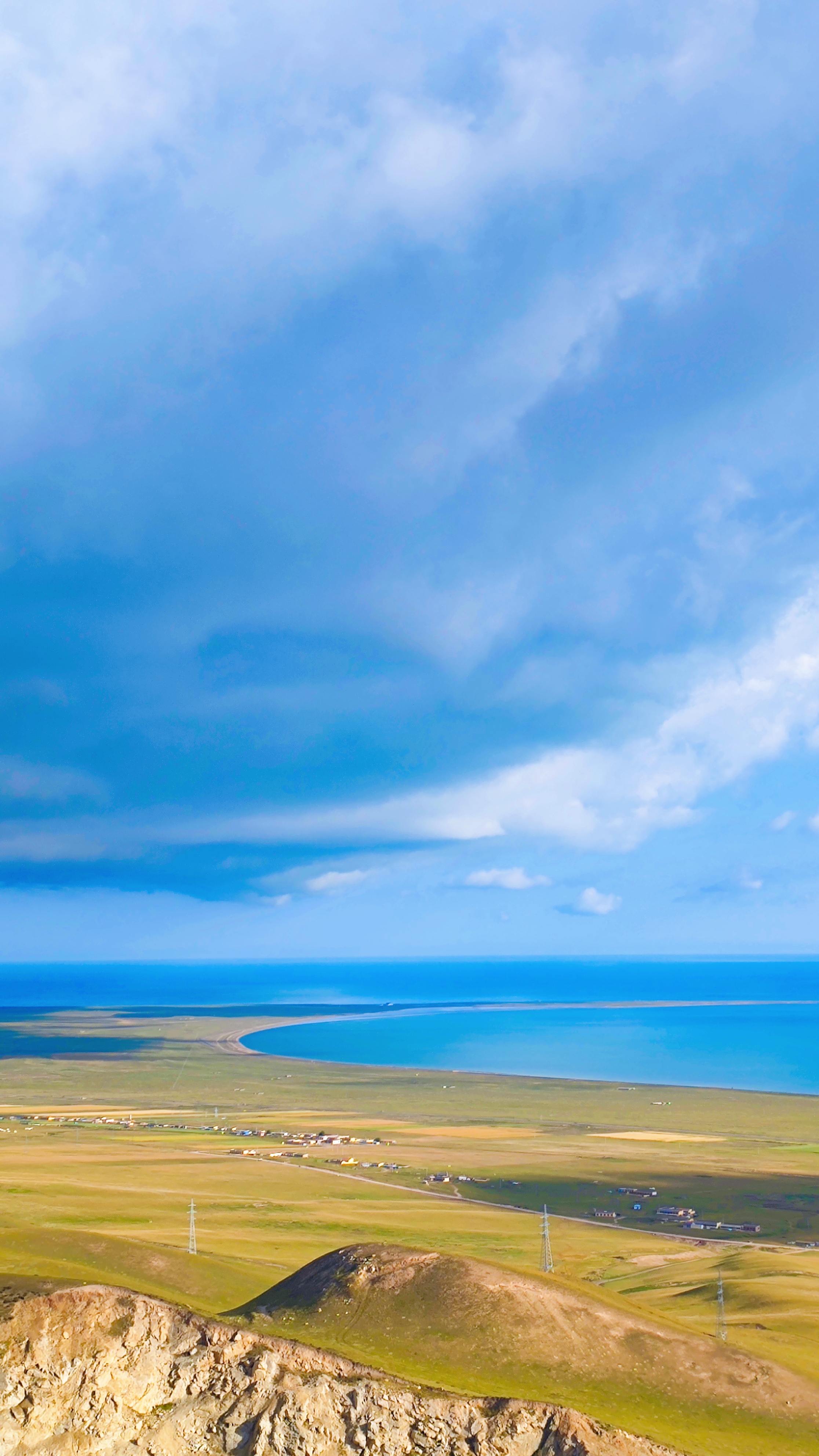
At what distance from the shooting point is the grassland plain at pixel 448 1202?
54.1 metres

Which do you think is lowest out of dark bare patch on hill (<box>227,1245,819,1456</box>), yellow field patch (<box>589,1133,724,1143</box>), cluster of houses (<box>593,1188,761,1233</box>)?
cluster of houses (<box>593,1188,761,1233</box>)

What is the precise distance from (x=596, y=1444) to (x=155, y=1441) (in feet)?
48.7

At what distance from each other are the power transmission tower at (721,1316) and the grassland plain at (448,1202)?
20.3 inches

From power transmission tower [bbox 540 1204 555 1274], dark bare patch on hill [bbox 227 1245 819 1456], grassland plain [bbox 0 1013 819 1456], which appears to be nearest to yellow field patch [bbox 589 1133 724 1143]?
grassland plain [bbox 0 1013 819 1456]

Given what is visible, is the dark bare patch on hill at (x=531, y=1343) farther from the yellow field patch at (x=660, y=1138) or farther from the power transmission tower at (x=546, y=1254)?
the yellow field patch at (x=660, y=1138)

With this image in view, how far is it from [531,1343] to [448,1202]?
8073cm

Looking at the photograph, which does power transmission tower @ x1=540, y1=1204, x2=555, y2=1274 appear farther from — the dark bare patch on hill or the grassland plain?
the dark bare patch on hill

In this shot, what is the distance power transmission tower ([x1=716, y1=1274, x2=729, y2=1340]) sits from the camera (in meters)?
53.1

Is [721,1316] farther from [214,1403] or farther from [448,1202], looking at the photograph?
[448,1202]

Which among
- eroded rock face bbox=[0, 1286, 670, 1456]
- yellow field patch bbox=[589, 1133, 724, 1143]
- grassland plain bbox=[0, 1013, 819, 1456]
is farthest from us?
yellow field patch bbox=[589, 1133, 724, 1143]

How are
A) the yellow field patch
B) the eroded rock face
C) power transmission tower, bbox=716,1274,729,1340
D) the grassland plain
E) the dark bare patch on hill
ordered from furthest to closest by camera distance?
the yellow field patch
the grassland plain
power transmission tower, bbox=716,1274,729,1340
the dark bare patch on hill
the eroded rock face

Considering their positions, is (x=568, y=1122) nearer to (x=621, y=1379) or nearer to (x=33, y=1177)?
(x=33, y=1177)

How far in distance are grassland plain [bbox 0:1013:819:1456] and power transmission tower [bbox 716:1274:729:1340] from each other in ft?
1.69

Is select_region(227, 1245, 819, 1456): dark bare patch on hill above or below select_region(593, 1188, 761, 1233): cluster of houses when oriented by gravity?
above
